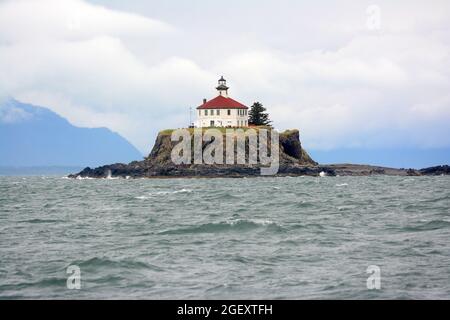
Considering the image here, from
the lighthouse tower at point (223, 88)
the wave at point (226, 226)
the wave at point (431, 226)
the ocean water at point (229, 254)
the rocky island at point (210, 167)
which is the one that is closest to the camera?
the ocean water at point (229, 254)

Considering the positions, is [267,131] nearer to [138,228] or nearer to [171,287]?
[138,228]

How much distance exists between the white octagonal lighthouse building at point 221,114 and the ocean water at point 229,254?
118 metres

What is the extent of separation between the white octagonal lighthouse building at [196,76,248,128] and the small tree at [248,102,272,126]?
5.71m

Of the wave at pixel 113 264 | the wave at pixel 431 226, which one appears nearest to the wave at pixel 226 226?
the wave at pixel 431 226

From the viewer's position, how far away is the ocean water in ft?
84.5

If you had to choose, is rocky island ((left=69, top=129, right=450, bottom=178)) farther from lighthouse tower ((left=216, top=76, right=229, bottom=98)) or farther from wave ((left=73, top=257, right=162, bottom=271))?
wave ((left=73, top=257, right=162, bottom=271))

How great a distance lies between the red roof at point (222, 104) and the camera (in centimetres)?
17216

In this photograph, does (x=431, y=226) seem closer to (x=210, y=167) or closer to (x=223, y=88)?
(x=210, y=167)

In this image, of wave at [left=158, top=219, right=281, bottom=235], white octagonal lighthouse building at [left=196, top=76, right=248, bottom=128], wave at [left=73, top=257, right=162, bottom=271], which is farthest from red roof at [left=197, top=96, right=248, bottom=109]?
wave at [left=73, top=257, right=162, bottom=271]

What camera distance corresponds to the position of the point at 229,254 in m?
32.8

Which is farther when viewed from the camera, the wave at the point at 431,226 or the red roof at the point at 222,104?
the red roof at the point at 222,104

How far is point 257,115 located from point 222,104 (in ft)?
37.2

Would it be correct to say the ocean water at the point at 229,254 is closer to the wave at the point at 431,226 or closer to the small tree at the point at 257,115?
the wave at the point at 431,226
